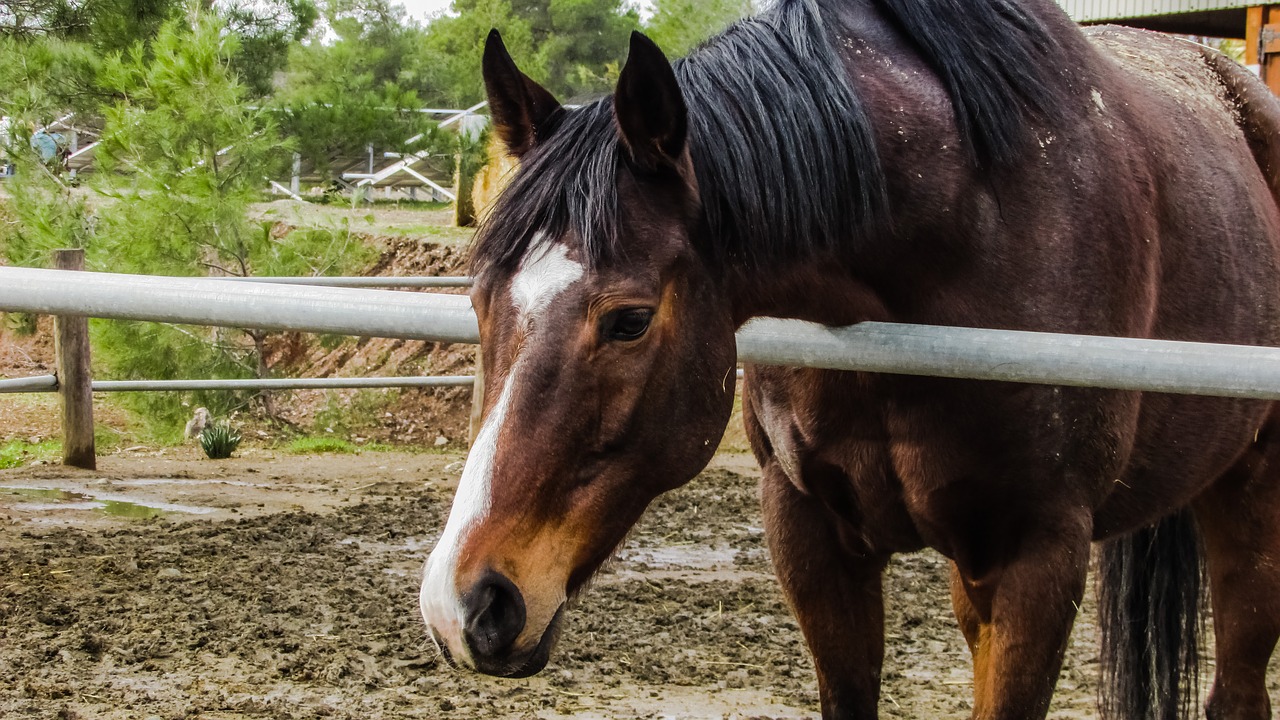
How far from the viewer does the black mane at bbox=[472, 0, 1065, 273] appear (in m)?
1.67

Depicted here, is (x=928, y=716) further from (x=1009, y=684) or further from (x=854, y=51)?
(x=854, y=51)

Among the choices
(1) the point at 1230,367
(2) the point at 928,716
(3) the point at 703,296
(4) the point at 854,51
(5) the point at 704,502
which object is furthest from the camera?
(5) the point at 704,502

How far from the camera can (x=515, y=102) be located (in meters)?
1.88

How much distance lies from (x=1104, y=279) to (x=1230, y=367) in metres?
0.58

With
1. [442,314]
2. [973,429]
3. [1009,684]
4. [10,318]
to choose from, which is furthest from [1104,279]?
[10,318]

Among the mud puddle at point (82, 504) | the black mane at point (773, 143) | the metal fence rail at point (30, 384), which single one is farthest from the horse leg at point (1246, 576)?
the metal fence rail at point (30, 384)

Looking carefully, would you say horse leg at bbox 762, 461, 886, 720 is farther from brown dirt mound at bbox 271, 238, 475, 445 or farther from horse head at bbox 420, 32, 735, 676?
brown dirt mound at bbox 271, 238, 475, 445

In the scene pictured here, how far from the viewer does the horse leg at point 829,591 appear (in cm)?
249

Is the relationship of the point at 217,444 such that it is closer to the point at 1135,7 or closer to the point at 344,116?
the point at 344,116

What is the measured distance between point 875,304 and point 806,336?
0.74 ft

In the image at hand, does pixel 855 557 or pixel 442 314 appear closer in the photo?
pixel 442 314

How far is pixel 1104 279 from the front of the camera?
7.03 feet

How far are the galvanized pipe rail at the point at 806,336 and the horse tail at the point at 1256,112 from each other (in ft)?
5.19

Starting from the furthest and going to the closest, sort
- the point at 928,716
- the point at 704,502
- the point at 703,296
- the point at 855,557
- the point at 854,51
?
1. the point at 704,502
2. the point at 928,716
3. the point at 855,557
4. the point at 854,51
5. the point at 703,296
